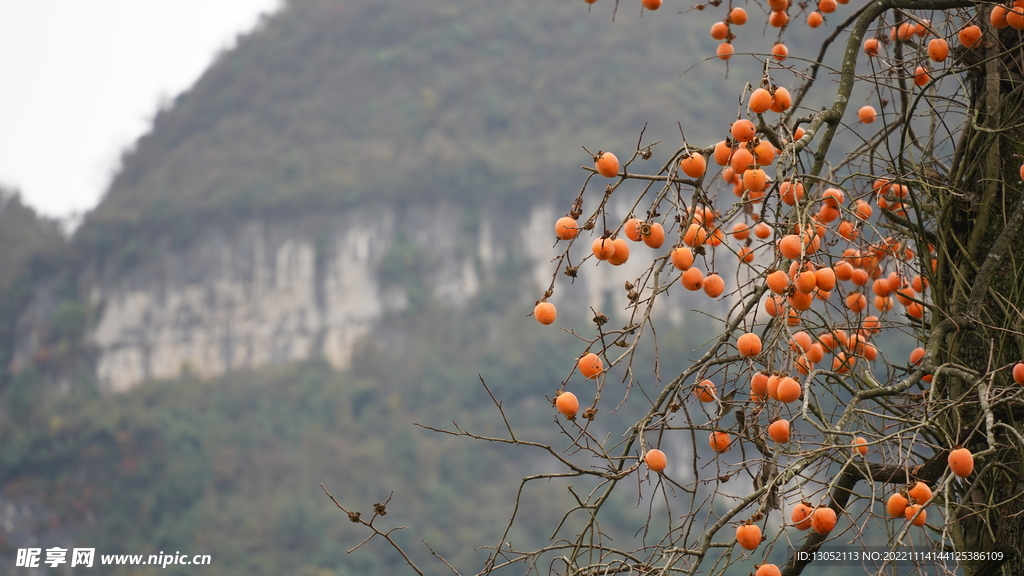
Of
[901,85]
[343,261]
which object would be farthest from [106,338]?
[901,85]

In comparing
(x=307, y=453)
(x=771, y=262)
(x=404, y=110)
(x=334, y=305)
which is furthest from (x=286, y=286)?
(x=771, y=262)

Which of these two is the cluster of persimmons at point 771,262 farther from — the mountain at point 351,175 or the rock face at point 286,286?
the rock face at point 286,286

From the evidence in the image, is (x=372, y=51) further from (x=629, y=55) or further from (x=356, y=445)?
(x=356, y=445)

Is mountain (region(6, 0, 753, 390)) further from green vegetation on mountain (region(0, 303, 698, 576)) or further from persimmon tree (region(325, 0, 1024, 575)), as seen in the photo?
persimmon tree (region(325, 0, 1024, 575))

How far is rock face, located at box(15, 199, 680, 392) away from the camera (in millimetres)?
35344

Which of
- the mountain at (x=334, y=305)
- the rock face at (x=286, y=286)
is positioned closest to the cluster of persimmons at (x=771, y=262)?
the mountain at (x=334, y=305)

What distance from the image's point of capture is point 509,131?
44.1 metres

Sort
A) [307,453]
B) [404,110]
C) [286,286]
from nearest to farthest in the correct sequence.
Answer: [307,453]
[286,286]
[404,110]

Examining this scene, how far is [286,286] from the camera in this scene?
35344 millimetres

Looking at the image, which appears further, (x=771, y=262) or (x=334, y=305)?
(x=334, y=305)

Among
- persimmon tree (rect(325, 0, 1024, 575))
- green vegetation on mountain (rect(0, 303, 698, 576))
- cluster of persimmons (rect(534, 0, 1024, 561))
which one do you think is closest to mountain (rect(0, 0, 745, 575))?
green vegetation on mountain (rect(0, 303, 698, 576))

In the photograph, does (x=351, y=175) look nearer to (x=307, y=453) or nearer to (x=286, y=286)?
(x=286, y=286)

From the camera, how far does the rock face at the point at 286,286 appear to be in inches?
1391

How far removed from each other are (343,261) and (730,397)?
3530cm
